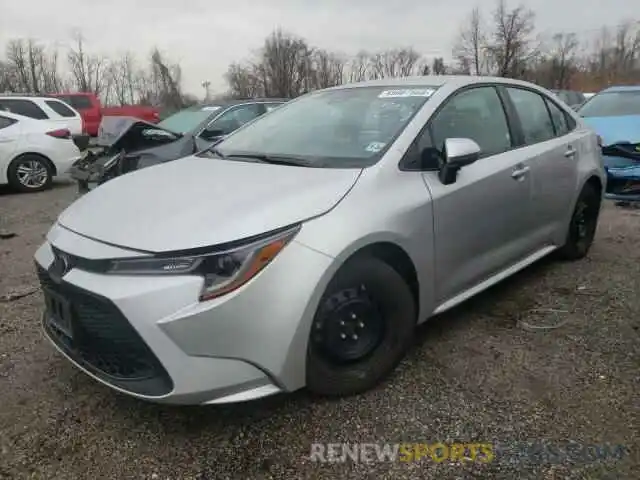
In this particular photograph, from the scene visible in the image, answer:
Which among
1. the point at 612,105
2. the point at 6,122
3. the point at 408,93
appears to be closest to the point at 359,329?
the point at 408,93

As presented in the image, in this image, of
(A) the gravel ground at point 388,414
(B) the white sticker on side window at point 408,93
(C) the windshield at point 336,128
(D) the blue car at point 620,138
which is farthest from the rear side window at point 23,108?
→ (D) the blue car at point 620,138

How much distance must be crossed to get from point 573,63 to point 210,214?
5070 cm

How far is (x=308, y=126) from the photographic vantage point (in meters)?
3.26

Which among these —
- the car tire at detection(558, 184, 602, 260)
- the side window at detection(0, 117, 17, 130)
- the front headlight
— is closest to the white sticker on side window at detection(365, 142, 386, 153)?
the front headlight

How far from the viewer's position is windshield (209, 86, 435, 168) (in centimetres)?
282

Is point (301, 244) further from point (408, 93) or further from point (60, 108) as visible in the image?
point (60, 108)

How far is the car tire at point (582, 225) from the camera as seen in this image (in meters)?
4.27

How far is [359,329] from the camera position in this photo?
98.3 inches

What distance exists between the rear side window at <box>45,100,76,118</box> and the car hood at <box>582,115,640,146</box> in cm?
835

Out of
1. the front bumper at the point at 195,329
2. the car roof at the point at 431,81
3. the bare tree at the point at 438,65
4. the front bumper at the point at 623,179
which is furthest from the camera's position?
the bare tree at the point at 438,65

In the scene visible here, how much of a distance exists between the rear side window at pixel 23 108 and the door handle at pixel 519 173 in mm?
8505

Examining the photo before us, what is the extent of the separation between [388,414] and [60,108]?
943 cm

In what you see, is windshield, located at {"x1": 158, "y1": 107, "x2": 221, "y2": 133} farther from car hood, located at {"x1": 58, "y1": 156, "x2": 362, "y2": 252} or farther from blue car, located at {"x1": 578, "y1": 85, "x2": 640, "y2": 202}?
car hood, located at {"x1": 58, "y1": 156, "x2": 362, "y2": 252}

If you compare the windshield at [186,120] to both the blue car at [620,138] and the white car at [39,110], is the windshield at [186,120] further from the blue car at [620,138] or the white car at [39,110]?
the blue car at [620,138]
